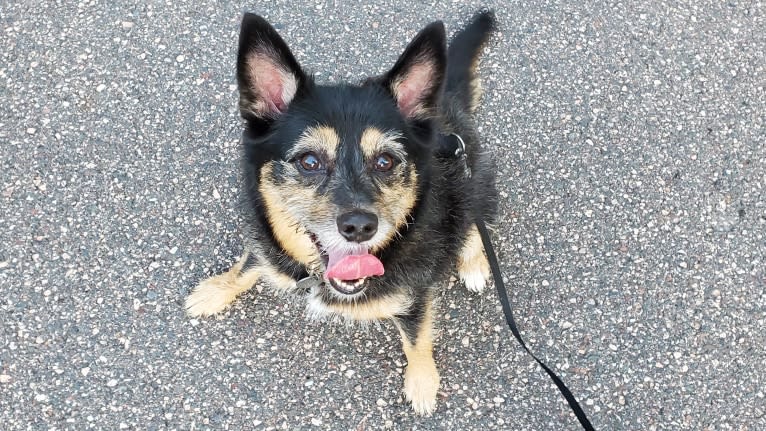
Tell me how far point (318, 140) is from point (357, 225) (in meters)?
0.43

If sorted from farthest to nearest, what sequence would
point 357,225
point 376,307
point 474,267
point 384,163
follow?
1. point 474,267
2. point 376,307
3. point 384,163
4. point 357,225

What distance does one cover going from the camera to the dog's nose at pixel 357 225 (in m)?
2.61

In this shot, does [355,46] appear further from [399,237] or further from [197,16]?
[399,237]

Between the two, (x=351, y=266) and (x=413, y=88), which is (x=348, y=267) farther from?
(x=413, y=88)

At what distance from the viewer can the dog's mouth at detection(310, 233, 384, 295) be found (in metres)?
2.85

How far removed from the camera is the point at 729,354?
3811 millimetres

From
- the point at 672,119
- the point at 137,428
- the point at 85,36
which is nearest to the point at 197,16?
the point at 85,36

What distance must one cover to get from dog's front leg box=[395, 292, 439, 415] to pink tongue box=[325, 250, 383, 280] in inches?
23.4

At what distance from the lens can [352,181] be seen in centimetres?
275

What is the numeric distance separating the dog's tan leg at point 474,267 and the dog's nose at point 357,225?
125 centimetres

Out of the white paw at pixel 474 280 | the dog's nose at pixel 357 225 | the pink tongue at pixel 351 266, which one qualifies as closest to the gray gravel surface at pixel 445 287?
the white paw at pixel 474 280

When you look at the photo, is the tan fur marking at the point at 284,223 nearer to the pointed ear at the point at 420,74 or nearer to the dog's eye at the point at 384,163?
the dog's eye at the point at 384,163

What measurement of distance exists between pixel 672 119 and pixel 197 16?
3.47m

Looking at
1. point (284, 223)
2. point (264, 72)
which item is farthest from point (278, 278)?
point (264, 72)
